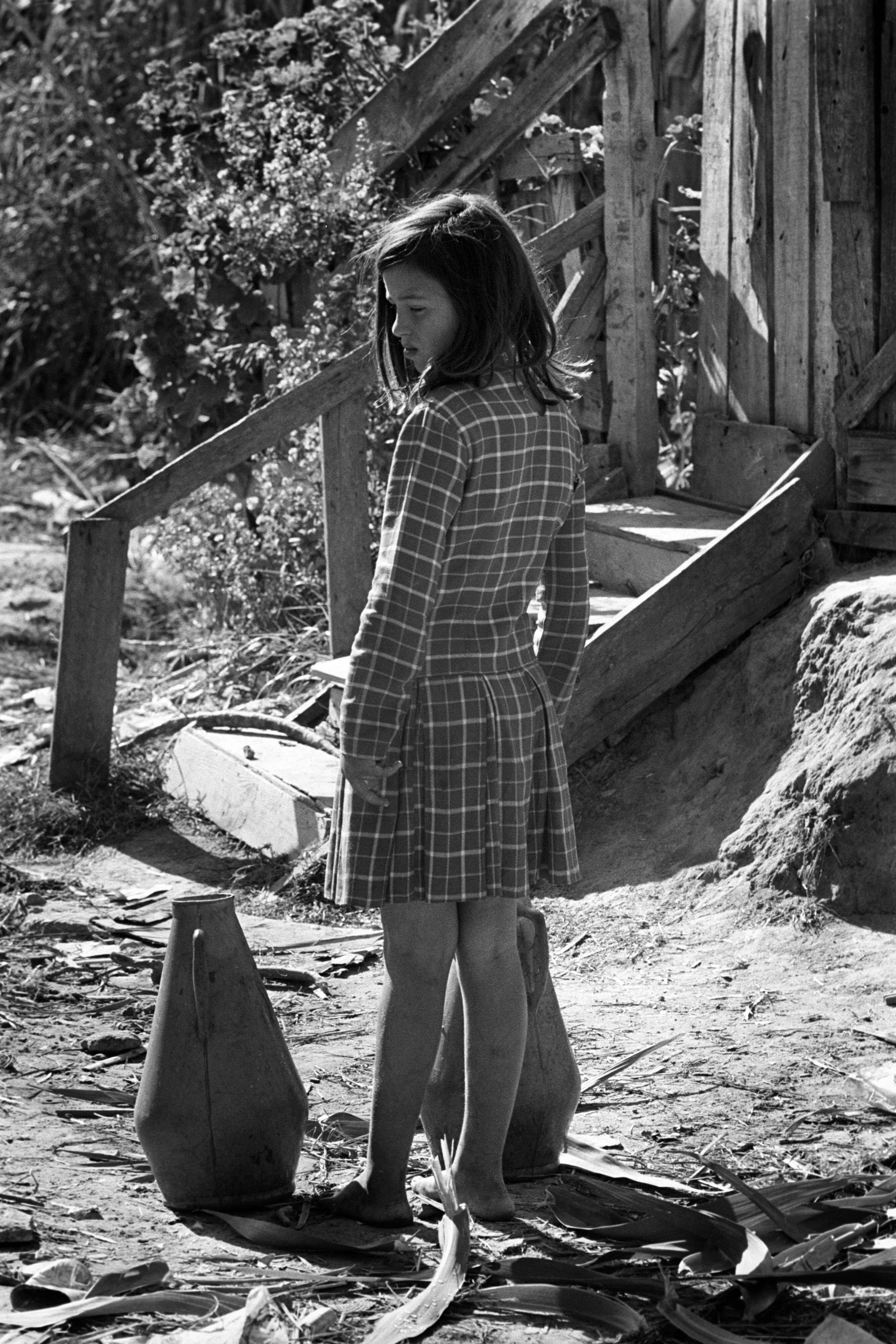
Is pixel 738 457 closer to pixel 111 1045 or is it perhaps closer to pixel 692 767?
pixel 692 767

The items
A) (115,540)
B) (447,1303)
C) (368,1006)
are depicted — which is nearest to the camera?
(447,1303)

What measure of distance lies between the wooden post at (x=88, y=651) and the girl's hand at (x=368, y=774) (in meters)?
3.31

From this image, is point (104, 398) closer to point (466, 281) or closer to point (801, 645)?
point (801, 645)

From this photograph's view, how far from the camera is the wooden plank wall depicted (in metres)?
5.02

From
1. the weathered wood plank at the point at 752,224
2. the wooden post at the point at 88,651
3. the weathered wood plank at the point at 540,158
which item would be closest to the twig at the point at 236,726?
the wooden post at the point at 88,651

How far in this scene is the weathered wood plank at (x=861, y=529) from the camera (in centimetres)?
506

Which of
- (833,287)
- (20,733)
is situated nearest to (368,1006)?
(833,287)

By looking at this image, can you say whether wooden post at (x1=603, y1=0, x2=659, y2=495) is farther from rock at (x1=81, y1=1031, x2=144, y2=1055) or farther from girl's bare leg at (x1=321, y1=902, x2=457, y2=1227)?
girl's bare leg at (x1=321, y1=902, x2=457, y2=1227)

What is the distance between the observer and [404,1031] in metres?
2.84

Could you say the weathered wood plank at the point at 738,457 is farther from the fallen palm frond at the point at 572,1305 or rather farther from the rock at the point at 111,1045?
the fallen palm frond at the point at 572,1305

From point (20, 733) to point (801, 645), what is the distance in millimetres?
3690

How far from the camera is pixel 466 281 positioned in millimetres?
2709

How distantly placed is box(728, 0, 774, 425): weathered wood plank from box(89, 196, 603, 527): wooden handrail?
2.09ft

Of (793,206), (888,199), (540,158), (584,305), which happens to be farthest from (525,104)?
(888,199)
